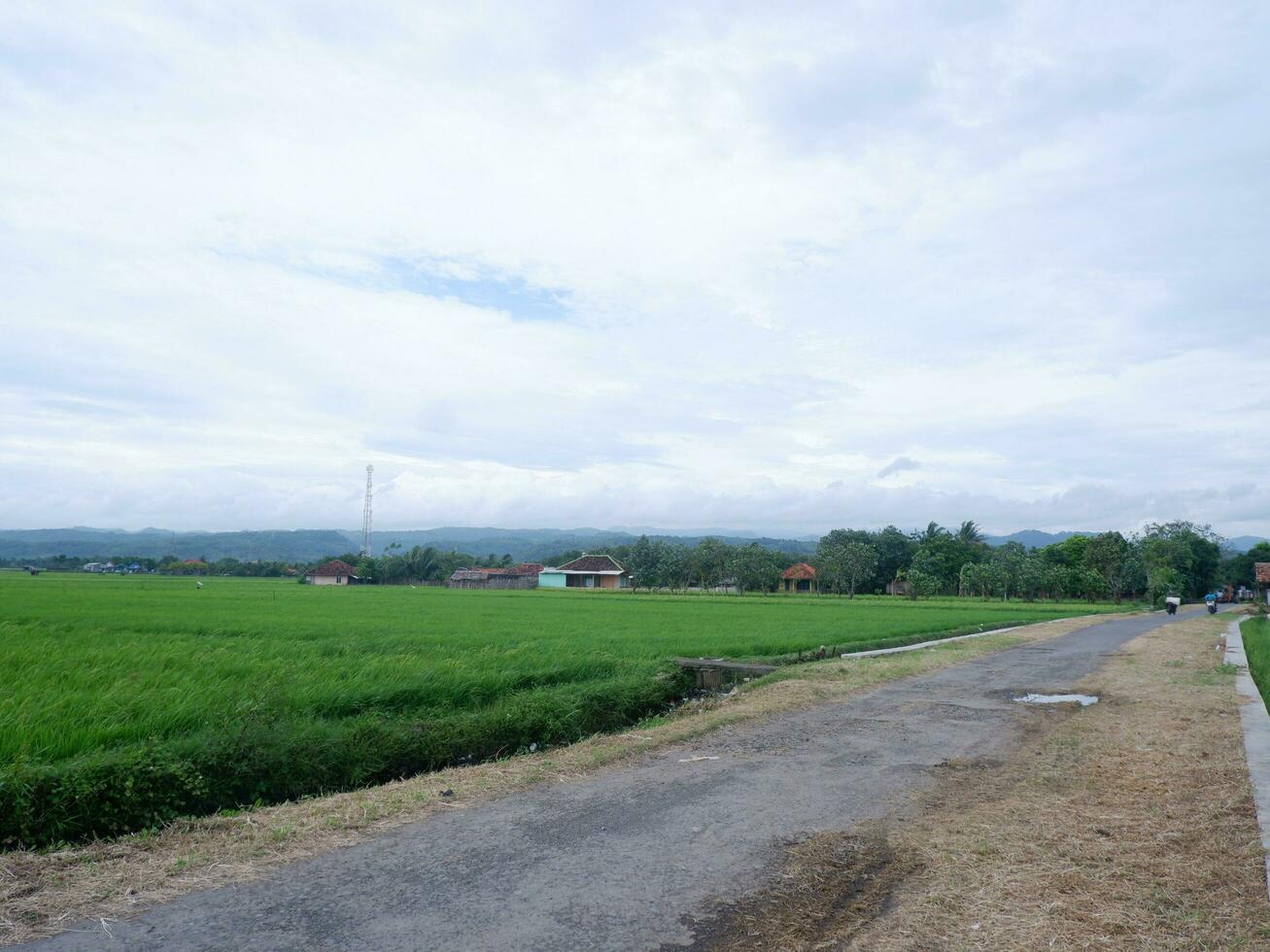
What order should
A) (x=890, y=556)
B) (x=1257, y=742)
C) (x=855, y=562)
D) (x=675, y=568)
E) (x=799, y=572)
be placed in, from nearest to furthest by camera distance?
1. (x=1257, y=742)
2. (x=855, y=562)
3. (x=675, y=568)
4. (x=890, y=556)
5. (x=799, y=572)

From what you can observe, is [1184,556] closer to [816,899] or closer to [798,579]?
[798,579]

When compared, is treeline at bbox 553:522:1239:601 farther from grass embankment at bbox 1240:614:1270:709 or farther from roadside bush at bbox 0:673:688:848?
roadside bush at bbox 0:673:688:848

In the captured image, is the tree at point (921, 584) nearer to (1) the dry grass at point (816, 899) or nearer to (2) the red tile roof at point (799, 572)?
(2) the red tile roof at point (799, 572)

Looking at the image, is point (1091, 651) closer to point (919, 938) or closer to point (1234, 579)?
point (919, 938)

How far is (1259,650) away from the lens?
→ 1905 centimetres

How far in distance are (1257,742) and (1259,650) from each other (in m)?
13.6

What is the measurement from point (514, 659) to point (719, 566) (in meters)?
69.5

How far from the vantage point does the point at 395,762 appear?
7809 millimetres

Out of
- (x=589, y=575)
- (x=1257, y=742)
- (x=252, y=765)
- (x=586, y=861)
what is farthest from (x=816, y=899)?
(x=589, y=575)

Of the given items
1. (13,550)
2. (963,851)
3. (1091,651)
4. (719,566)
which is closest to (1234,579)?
(719,566)

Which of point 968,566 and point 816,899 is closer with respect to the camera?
point 816,899

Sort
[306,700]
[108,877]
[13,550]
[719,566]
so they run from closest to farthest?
[108,877] < [306,700] < [719,566] < [13,550]

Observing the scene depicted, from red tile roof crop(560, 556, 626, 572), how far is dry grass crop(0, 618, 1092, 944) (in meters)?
81.9

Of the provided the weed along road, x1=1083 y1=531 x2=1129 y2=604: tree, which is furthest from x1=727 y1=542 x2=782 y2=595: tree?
the weed along road
